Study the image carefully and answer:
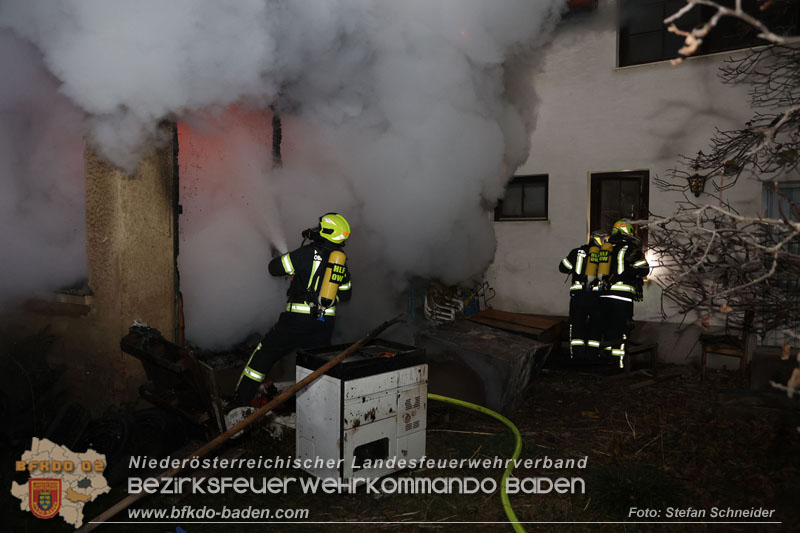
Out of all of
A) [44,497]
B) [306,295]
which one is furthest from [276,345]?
[44,497]

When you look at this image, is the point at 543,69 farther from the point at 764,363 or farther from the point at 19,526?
the point at 19,526

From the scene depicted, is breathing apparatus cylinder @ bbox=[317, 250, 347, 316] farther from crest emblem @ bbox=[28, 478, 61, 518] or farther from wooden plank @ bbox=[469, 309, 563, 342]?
wooden plank @ bbox=[469, 309, 563, 342]

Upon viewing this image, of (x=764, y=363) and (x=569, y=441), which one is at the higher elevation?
(x=764, y=363)

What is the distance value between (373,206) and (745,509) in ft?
16.3

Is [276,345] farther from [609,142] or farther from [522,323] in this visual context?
[609,142]

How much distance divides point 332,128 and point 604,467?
4.90 metres

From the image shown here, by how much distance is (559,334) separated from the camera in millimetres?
7742

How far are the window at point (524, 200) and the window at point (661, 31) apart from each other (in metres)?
2.11

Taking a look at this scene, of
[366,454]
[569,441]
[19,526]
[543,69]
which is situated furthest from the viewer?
[543,69]

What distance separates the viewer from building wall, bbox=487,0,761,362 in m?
7.20

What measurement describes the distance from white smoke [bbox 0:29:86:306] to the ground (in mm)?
2721

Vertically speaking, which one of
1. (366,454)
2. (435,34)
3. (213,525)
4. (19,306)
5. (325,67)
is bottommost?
(213,525)

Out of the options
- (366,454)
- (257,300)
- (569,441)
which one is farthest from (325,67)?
(569,441)

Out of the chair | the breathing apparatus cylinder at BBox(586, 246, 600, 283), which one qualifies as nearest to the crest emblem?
the breathing apparatus cylinder at BBox(586, 246, 600, 283)
